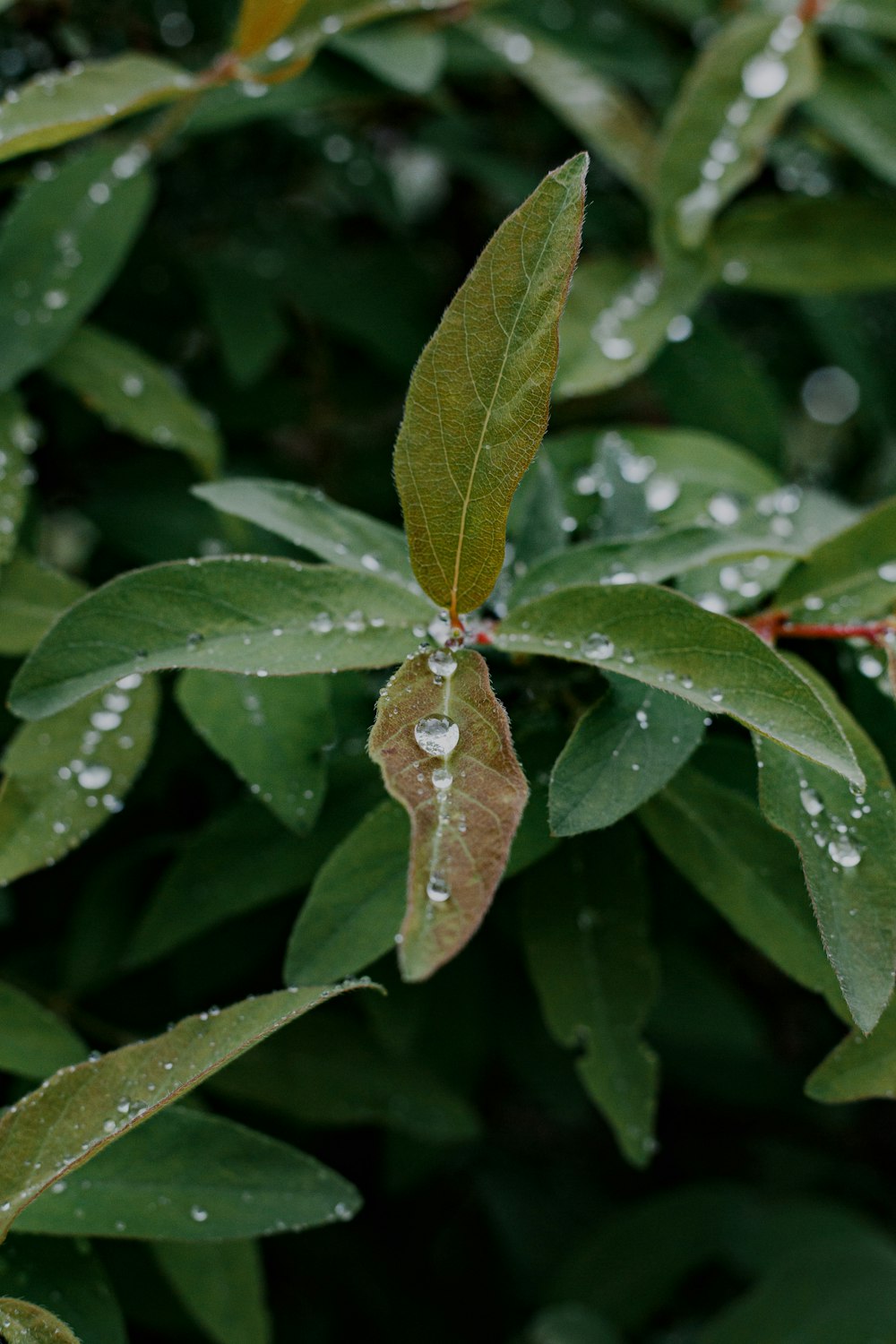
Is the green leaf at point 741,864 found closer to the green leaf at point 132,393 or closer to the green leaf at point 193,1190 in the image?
the green leaf at point 193,1190

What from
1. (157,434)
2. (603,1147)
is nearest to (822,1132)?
(603,1147)

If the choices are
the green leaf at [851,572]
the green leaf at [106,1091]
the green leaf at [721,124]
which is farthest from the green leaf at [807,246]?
the green leaf at [106,1091]

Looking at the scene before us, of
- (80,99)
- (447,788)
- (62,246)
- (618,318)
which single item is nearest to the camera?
(447,788)

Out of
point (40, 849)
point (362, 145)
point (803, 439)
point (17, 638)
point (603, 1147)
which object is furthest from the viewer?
point (803, 439)

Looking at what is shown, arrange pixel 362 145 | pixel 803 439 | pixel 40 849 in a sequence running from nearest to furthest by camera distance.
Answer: pixel 40 849 < pixel 362 145 < pixel 803 439

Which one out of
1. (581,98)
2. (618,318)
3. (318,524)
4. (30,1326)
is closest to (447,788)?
(318,524)

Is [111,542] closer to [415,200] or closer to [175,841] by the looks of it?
[175,841]

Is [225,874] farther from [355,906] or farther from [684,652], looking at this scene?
[684,652]
